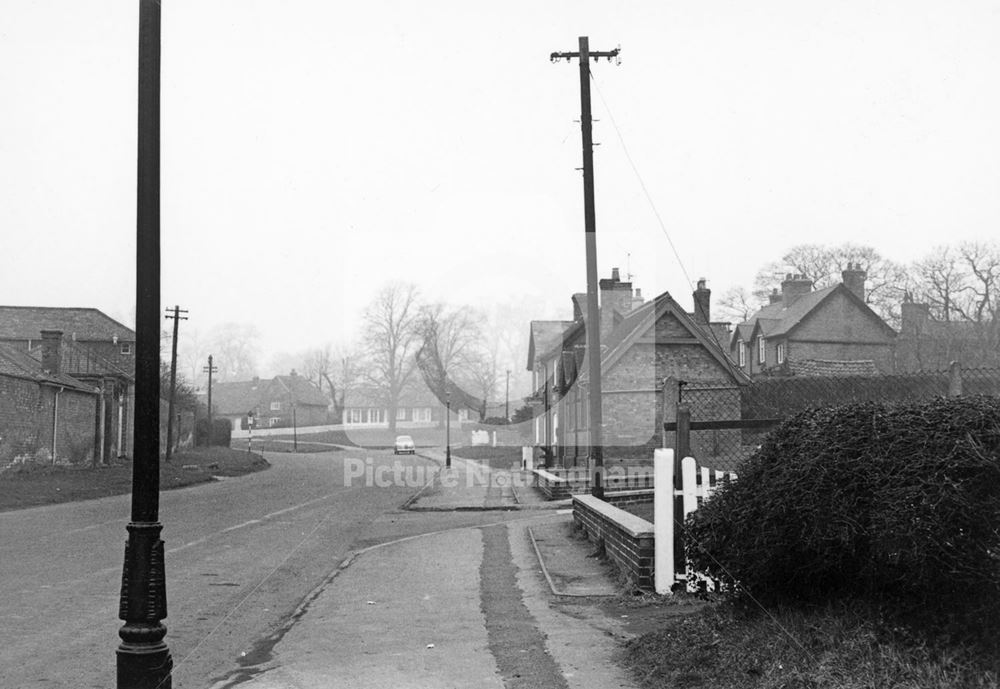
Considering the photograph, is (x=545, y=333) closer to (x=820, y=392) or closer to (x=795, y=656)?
(x=820, y=392)

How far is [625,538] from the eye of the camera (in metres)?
10.3

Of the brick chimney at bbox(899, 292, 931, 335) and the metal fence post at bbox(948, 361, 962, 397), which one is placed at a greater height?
the brick chimney at bbox(899, 292, 931, 335)

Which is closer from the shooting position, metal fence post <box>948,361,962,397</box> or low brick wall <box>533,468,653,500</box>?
metal fence post <box>948,361,962,397</box>

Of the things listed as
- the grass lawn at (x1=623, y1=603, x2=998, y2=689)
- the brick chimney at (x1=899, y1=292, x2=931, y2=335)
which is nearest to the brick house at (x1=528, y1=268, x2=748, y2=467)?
the brick chimney at (x1=899, y1=292, x2=931, y2=335)

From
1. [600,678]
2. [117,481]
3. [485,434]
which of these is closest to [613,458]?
[117,481]

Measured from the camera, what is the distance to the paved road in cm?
761

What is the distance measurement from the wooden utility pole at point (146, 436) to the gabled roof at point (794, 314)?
53.1m

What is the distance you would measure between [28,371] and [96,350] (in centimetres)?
2811

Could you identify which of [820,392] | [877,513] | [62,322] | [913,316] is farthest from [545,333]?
[877,513]

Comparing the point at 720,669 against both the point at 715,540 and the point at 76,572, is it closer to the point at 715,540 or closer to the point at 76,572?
the point at 715,540

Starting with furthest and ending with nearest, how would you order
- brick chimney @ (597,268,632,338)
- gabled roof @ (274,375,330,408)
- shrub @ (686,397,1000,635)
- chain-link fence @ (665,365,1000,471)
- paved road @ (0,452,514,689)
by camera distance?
1. gabled roof @ (274,375,330,408)
2. brick chimney @ (597,268,632,338)
3. chain-link fence @ (665,365,1000,471)
4. paved road @ (0,452,514,689)
5. shrub @ (686,397,1000,635)

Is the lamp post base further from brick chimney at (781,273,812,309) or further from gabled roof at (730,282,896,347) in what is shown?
brick chimney at (781,273,812,309)

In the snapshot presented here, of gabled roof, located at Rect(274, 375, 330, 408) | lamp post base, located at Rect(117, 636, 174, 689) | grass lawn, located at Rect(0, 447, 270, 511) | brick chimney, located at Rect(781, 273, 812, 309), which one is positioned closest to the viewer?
lamp post base, located at Rect(117, 636, 174, 689)

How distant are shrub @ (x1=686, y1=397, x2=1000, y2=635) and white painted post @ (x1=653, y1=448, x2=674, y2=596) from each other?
2.41 meters
